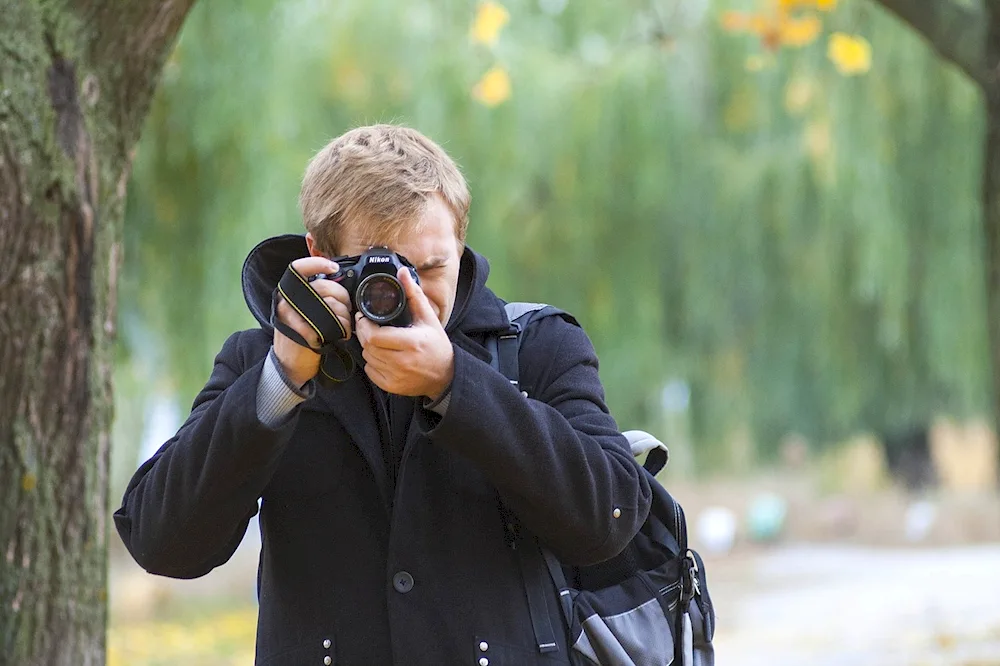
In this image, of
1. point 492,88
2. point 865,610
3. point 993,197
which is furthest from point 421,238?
point 865,610

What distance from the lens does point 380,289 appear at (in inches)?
62.0

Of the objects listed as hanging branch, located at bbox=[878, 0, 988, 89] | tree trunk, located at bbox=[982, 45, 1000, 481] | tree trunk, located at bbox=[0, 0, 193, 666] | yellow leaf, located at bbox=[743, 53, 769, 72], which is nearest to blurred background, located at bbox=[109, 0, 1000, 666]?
yellow leaf, located at bbox=[743, 53, 769, 72]

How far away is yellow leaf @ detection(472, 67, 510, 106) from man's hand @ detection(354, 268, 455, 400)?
6255 millimetres

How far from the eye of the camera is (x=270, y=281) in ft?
6.18

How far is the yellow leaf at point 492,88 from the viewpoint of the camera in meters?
7.70

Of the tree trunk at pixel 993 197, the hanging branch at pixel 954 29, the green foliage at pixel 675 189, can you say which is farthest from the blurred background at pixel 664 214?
the tree trunk at pixel 993 197

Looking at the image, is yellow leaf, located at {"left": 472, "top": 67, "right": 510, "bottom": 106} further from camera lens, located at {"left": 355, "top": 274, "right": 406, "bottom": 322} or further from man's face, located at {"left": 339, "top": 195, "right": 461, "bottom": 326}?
camera lens, located at {"left": 355, "top": 274, "right": 406, "bottom": 322}

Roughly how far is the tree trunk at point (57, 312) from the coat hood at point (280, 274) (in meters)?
0.90

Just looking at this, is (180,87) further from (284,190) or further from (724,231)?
(724,231)

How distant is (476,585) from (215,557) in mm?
358

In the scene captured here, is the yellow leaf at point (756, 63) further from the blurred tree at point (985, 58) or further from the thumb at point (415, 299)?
the thumb at point (415, 299)

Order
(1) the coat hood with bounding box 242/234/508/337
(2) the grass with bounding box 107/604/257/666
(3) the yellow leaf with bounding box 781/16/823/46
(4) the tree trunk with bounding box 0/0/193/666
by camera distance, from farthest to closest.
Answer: (2) the grass with bounding box 107/604/257/666, (3) the yellow leaf with bounding box 781/16/823/46, (4) the tree trunk with bounding box 0/0/193/666, (1) the coat hood with bounding box 242/234/508/337

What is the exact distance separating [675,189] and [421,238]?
290 inches

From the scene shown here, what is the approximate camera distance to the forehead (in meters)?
1.69
